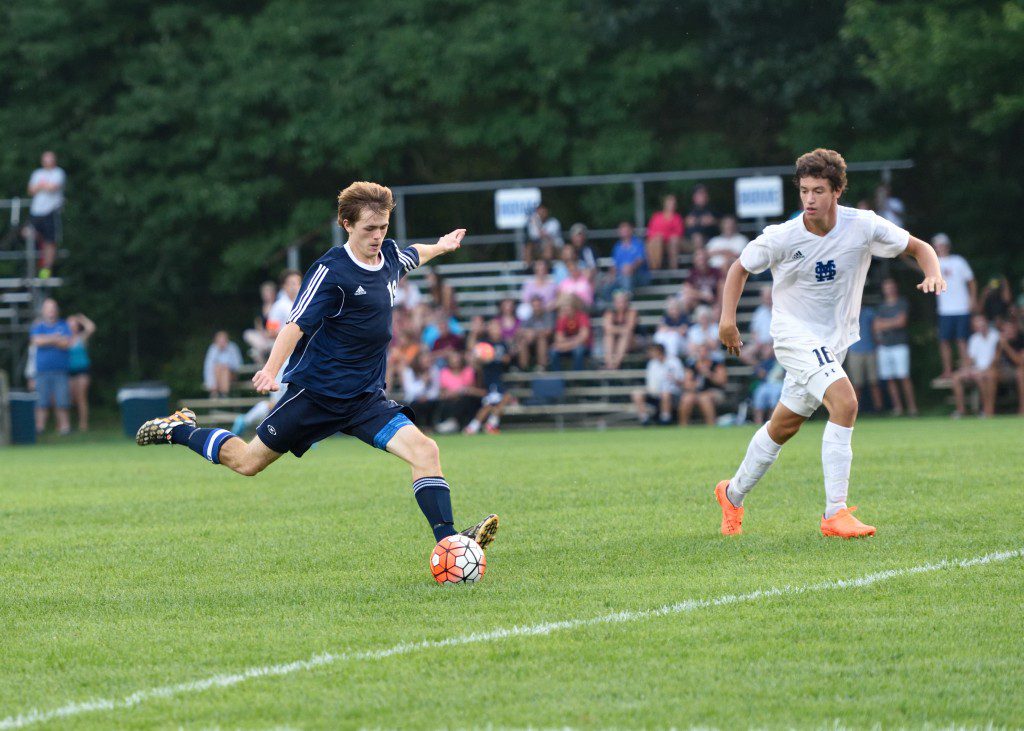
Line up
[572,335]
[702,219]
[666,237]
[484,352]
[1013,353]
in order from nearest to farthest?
[1013,353]
[484,352]
[572,335]
[702,219]
[666,237]

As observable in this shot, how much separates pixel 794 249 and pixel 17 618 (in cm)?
450

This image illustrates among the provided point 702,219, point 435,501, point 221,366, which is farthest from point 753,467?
point 221,366

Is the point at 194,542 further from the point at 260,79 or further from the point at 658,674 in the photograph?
the point at 260,79

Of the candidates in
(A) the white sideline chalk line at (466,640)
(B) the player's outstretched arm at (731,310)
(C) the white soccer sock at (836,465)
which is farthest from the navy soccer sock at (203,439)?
(C) the white soccer sock at (836,465)

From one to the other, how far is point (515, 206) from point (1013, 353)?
8.92 meters

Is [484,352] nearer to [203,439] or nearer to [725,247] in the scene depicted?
[725,247]

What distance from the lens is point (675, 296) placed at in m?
24.3

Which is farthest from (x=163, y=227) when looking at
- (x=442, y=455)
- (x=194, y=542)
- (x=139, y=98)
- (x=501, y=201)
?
(x=194, y=542)

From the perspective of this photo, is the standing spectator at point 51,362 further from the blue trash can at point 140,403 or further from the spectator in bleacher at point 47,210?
the spectator in bleacher at point 47,210

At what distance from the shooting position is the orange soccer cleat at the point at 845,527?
8.37 m

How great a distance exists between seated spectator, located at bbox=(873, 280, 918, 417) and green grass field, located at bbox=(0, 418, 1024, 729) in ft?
33.1

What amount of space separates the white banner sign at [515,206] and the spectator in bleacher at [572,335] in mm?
3251

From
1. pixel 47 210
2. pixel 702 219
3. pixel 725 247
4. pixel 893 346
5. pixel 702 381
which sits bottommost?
pixel 702 381

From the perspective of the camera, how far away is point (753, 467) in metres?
8.86
